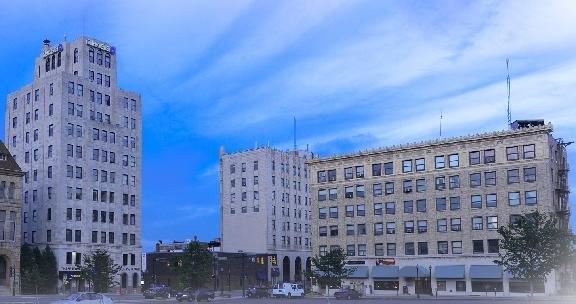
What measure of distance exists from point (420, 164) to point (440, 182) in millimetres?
4234

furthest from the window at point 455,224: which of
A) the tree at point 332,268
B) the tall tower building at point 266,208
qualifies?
the tall tower building at point 266,208

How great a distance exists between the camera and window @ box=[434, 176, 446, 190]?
311 ft

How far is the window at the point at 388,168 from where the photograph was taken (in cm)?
10075

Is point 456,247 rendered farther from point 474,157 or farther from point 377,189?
point 377,189

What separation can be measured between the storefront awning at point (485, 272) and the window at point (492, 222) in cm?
508

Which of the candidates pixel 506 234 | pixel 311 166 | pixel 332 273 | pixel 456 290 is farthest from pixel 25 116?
pixel 506 234

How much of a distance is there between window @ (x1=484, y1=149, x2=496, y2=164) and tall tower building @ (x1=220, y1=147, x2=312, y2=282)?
54248mm

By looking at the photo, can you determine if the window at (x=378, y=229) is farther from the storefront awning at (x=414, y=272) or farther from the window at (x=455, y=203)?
the window at (x=455, y=203)

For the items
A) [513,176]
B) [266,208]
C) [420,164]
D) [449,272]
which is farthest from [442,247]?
[266,208]

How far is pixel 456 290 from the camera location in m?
91.3

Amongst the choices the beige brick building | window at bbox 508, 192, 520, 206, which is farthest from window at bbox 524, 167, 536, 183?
window at bbox 508, 192, 520, 206

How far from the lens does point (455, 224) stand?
92875mm

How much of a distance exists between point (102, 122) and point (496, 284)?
66.5 metres

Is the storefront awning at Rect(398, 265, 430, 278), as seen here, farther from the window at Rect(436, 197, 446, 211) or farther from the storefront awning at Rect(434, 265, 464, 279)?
the window at Rect(436, 197, 446, 211)
